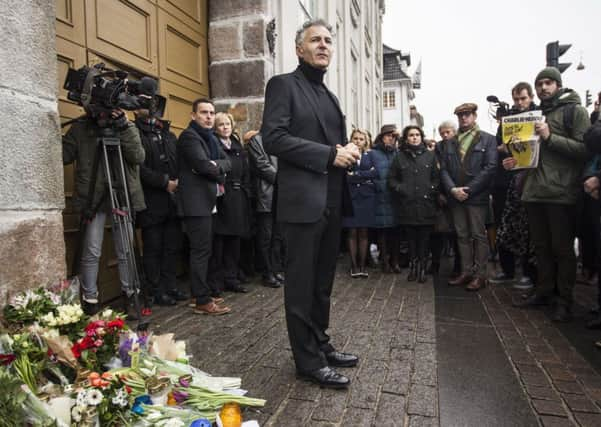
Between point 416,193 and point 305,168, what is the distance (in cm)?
353

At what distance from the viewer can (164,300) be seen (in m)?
4.63

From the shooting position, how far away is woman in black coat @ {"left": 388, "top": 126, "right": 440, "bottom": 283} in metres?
5.88

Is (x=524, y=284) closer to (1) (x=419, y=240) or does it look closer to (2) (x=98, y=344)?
(1) (x=419, y=240)

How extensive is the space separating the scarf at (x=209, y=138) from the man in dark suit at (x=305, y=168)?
6.18ft

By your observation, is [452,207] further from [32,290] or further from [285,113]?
[32,290]

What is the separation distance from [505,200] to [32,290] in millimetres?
5163

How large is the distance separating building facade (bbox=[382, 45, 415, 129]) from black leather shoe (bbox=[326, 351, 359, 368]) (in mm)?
36863

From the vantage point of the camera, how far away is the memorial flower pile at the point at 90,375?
185 centimetres

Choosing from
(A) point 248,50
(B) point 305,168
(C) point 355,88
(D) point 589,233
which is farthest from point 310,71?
(C) point 355,88

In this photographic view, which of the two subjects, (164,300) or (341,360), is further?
(164,300)

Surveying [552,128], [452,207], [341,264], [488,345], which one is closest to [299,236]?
[488,345]

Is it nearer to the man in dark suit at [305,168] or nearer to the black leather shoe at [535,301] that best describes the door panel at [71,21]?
the man in dark suit at [305,168]

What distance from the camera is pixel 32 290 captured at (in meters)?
2.57

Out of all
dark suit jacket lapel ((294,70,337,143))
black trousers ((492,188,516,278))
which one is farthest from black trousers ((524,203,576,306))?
dark suit jacket lapel ((294,70,337,143))
